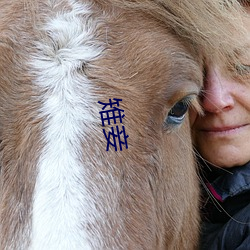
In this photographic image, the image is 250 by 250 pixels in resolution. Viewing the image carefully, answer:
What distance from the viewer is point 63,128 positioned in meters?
1.54

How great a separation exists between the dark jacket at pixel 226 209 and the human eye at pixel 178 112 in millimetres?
503

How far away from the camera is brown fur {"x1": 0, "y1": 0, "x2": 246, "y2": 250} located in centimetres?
155

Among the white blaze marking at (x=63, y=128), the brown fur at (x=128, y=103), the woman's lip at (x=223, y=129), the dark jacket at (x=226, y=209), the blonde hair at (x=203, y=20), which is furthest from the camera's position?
the woman's lip at (x=223, y=129)

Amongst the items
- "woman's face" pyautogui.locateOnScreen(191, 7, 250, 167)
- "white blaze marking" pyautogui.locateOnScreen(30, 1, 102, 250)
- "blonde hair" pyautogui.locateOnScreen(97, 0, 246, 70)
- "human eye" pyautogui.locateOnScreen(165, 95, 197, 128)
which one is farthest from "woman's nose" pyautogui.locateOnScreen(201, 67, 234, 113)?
"white blaze marking" pyautogui.locateOnScreen(30, 1, 102, 250)

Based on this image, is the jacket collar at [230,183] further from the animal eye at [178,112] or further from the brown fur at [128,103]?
the animal eye at [178,112]

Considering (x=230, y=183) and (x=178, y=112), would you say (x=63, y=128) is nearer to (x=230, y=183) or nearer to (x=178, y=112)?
(x=178, y=112)

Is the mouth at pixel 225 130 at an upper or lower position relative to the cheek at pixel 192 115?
lower

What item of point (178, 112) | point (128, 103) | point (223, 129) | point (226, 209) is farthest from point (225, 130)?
point (128, 103)

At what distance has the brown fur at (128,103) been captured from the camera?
1552mm

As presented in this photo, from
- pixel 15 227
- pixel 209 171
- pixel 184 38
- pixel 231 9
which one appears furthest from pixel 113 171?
pixel 209 171

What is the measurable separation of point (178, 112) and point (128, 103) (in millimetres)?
277

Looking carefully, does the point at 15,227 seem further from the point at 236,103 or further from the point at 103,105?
the point at 236,103

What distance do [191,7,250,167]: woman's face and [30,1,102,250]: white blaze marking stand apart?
2.30 ft

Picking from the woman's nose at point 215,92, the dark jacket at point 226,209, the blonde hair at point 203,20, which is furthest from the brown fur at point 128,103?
the dark jacket at point 226,209
